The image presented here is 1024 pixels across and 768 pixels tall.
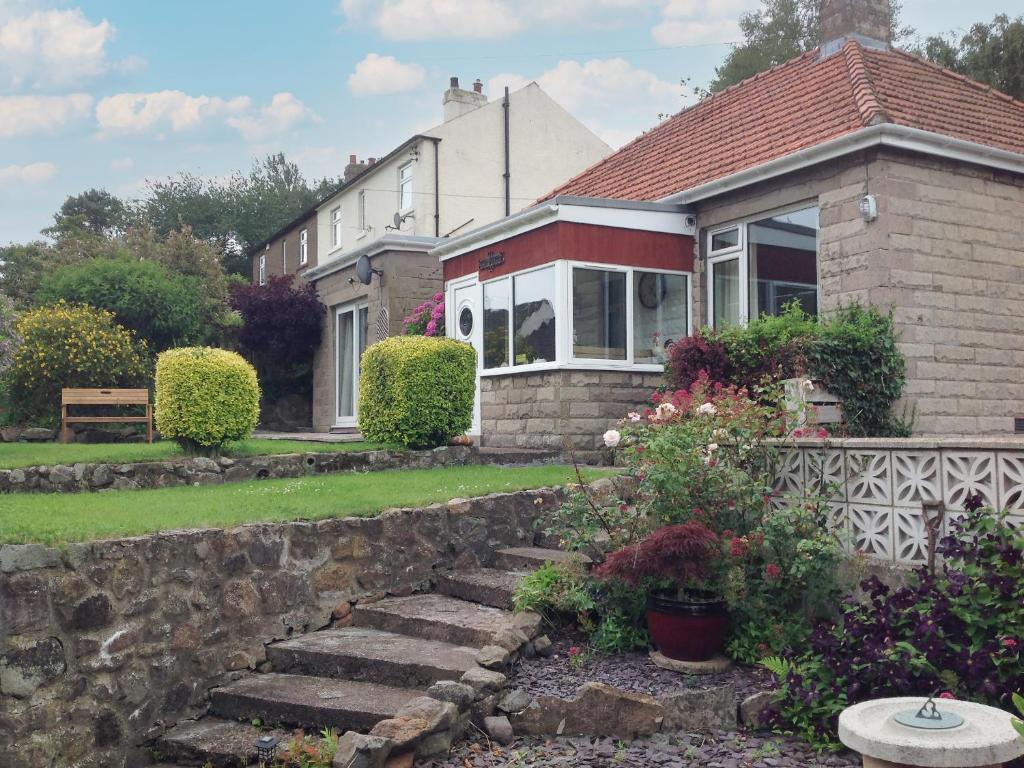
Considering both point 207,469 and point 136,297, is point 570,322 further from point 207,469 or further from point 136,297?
point 136,297

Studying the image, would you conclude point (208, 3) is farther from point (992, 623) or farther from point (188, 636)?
point (992, 623)

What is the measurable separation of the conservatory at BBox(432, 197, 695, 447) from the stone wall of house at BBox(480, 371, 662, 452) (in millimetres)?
Answer: 13

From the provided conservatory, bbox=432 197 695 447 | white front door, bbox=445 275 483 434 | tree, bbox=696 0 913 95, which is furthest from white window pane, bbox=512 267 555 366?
tree, bbox=696 0 913 95

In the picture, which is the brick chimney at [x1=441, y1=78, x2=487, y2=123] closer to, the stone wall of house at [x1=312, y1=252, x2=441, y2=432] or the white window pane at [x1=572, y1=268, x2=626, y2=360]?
the stone wall of house at [x1=312, y1=252, x2=441, y2=432]

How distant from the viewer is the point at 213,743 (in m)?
5.18

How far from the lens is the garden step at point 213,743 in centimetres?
504

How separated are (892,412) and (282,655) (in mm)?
6713

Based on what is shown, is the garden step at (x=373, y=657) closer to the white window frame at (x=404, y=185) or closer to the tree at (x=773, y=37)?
the white window frame at (x=404, y=185)

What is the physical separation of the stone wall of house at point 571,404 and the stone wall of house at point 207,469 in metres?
0.98

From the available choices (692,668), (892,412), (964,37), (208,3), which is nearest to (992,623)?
(692,668)

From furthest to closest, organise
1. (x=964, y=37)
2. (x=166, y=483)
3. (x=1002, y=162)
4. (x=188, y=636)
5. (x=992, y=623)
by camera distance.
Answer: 1. (x=964, y=37)
2. (x=1002, y=162)
3. (x=166, y=483)
4. (x=188, y=636)
5. (x=992, y=623)

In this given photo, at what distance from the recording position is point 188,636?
5.77 meters

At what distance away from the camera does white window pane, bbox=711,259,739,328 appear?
11445 mm

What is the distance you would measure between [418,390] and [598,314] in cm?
249
